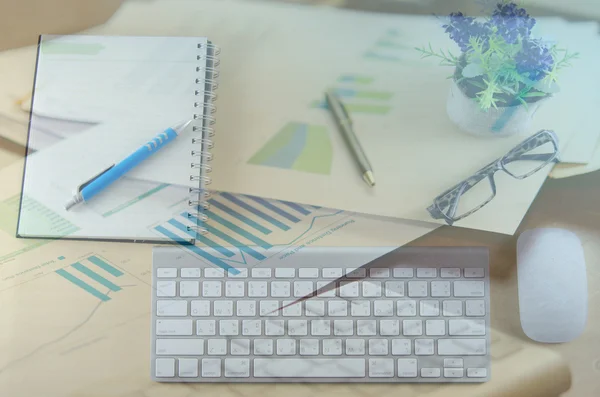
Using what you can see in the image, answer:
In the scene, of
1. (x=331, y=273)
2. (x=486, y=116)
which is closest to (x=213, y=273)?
(x=331, y=273)

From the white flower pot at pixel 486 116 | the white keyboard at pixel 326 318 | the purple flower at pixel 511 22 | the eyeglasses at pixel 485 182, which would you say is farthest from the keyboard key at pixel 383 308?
the purple flower at pixel 511 22

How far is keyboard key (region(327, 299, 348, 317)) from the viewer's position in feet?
1.90

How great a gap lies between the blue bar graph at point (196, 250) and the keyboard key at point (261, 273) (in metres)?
0.02

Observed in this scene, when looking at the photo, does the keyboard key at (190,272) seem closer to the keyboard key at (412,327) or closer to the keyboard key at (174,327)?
the keyboard key at (174,327)

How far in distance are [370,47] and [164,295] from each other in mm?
361

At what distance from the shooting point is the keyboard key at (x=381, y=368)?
570mm

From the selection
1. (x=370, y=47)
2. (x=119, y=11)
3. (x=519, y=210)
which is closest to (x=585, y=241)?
(x=519, y=210)

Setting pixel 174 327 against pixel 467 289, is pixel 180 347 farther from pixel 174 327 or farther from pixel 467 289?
pixel 467 289

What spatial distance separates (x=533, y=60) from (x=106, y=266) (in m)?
0.51

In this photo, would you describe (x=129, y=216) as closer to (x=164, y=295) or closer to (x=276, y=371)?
(x=164, y=295)

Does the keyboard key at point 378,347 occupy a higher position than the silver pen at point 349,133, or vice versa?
the silver pen at point 349,133

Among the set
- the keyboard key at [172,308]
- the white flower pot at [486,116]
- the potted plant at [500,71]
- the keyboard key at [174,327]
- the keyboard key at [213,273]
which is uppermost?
the potted plant at [500,71]

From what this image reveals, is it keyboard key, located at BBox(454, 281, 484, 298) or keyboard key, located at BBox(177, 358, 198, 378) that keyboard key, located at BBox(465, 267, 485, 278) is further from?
keyboard key, located at BBox(177, 358, 198, 378)

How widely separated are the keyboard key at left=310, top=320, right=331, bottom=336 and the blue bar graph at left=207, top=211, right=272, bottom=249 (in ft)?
0.31
